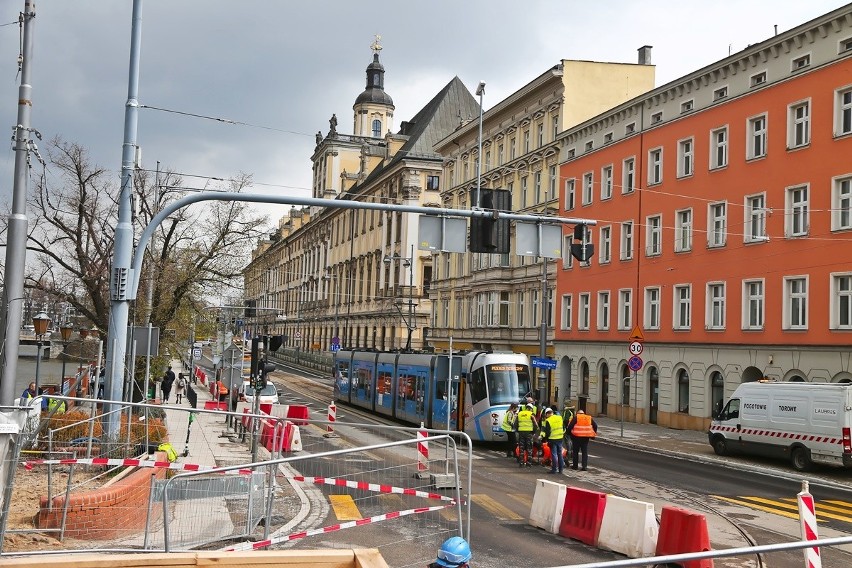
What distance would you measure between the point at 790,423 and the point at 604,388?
807 inches

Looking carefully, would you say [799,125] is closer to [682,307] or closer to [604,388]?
[682,307]

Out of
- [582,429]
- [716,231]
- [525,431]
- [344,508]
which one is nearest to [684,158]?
[716,231]

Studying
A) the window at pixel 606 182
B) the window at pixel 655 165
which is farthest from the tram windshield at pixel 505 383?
the window at pixel 606 182

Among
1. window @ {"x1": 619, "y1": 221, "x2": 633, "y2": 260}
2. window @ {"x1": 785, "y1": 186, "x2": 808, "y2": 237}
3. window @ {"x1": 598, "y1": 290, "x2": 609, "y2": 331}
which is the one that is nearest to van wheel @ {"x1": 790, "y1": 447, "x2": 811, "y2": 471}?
window @ {"x1": 785, "y1": 186, "x2": 808, "y2": 237}

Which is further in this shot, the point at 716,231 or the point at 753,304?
the point at 716,231

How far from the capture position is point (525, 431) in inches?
938

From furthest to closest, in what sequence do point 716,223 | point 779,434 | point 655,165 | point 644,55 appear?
point 644,55 < point 655,165 < point 716,223 < point 779,434

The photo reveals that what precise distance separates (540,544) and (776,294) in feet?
76.2

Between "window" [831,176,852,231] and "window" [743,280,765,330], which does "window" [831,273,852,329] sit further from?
"window" [743,280,765,330]

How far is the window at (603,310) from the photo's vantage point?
45.4 meters

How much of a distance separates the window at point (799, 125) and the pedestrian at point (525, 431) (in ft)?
Result: 51.4

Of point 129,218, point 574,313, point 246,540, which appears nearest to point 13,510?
point 246,540

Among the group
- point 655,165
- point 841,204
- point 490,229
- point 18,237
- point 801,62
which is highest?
point 801,62

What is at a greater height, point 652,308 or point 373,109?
point 373,109
